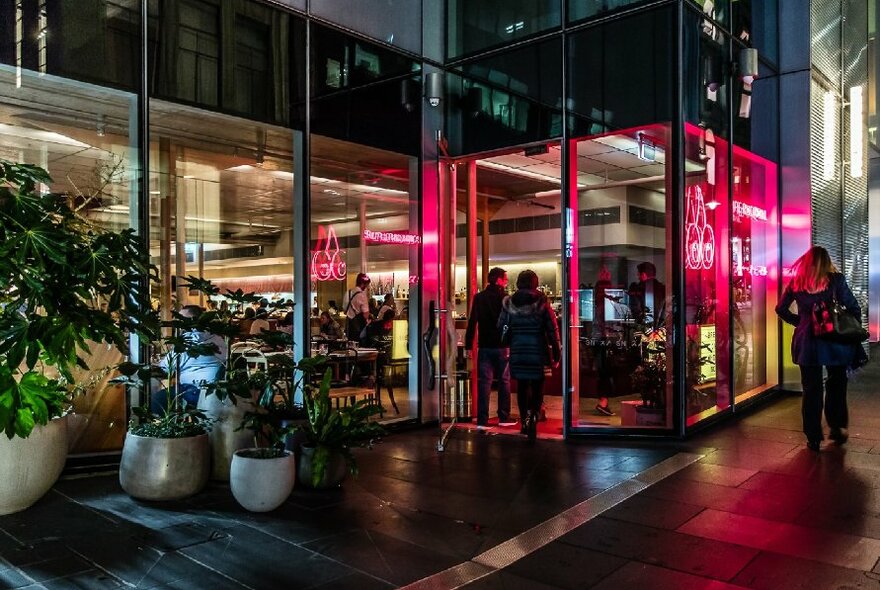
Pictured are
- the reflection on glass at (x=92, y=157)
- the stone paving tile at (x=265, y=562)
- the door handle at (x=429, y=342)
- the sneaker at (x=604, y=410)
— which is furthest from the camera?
the sneaker at (x=604, y=410)

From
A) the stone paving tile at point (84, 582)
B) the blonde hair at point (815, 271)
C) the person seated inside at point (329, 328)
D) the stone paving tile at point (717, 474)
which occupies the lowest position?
the stone paving tile at point (84, 582)

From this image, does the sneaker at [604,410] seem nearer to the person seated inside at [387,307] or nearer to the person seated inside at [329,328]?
the person seated inside at [387,307]

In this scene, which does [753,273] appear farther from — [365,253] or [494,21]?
[365,253]

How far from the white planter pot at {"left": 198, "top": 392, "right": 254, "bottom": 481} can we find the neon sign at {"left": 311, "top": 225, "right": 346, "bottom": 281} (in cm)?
251

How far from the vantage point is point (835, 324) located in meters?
6.47

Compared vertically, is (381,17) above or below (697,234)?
above

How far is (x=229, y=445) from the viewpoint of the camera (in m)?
5.61

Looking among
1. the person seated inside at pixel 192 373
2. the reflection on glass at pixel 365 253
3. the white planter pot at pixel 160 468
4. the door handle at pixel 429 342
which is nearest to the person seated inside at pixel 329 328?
the reflection on glass at pixel 365 253

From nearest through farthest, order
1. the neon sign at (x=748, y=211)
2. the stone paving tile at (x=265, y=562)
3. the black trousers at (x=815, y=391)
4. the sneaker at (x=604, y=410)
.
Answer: the stone paving tile at (x=265, y=562), the black trousers at (x=815, y=391), the sneaker at (x=604, y=410), the neon sign at (x=748, y=211)

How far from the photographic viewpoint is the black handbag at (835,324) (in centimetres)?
644

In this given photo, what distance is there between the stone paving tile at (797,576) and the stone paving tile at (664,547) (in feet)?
0.26

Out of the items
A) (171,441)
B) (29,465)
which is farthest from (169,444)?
(29,465)

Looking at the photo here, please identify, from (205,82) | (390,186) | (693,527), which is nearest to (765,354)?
(390,186)

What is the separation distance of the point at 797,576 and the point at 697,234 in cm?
466
